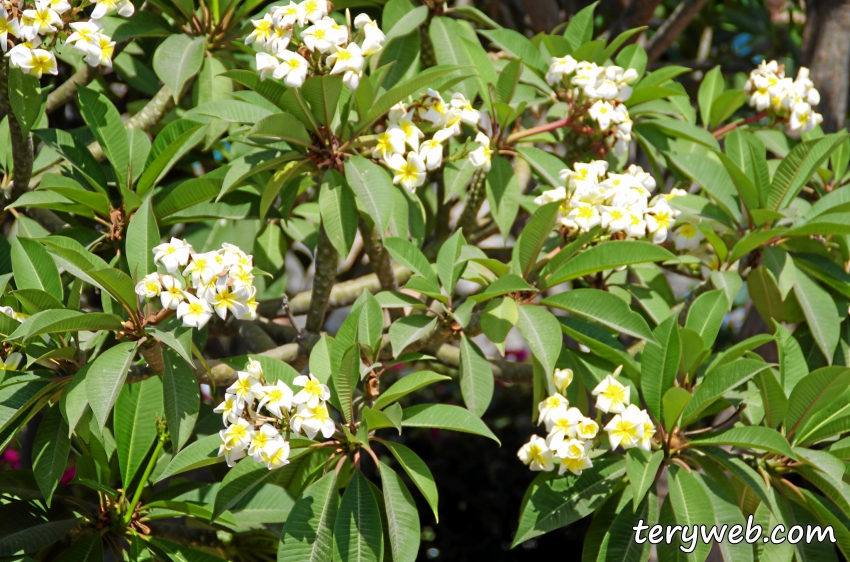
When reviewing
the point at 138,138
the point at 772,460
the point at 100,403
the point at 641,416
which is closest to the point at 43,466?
the point at 100,403

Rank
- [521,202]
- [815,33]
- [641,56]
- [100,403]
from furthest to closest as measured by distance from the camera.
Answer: [815,33] < [641,56] < [521,202] < [100,403]

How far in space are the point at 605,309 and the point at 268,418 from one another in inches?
27.8

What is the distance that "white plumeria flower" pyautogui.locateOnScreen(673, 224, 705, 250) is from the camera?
2.03 meters

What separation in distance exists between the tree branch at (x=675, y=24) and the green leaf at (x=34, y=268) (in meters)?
2.32

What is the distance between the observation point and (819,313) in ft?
6.06

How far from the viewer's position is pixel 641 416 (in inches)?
60.7

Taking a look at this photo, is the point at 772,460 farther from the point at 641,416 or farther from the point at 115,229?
the point at 115,229

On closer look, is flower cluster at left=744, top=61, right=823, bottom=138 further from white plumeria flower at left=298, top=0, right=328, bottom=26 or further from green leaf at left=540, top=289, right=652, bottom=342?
white plumeria flower at left=298, top=0, right=328, bottom=26

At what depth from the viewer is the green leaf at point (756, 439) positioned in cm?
150

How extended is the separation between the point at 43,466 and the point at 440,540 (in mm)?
3081

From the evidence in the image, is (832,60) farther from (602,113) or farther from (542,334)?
(542,334)

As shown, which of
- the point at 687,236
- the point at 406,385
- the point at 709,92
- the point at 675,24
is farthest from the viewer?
the point at 675,24

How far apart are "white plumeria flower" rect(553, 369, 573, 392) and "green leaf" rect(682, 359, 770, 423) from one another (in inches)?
9.8

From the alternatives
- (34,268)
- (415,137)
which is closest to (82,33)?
(34,268)
